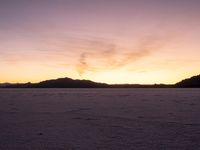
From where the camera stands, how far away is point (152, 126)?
1094 cm

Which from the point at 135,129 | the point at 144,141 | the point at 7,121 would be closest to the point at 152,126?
the point at 135,129

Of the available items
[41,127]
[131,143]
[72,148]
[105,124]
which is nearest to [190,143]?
[131,143]

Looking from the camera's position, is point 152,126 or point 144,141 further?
point 152,126

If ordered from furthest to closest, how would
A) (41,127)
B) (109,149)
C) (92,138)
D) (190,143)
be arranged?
(41,127), (92,138), (190,143), (109,149)

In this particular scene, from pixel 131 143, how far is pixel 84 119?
4890 mm

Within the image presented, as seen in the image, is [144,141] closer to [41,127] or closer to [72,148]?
[72,148]

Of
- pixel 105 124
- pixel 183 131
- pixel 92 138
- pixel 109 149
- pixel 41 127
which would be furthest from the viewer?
pixel 105 124

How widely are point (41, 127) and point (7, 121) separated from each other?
7.40 ft

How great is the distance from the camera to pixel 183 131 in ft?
32.4

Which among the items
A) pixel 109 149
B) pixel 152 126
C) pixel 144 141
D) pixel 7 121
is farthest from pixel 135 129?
pixel 7 121

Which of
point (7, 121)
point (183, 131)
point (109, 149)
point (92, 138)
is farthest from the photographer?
point (7, 121)

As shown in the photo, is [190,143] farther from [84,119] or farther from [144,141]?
[84,119]

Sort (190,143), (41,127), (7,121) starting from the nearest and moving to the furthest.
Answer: (190,143), (41,127), (7,121)

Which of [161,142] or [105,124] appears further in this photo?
[105,124]
